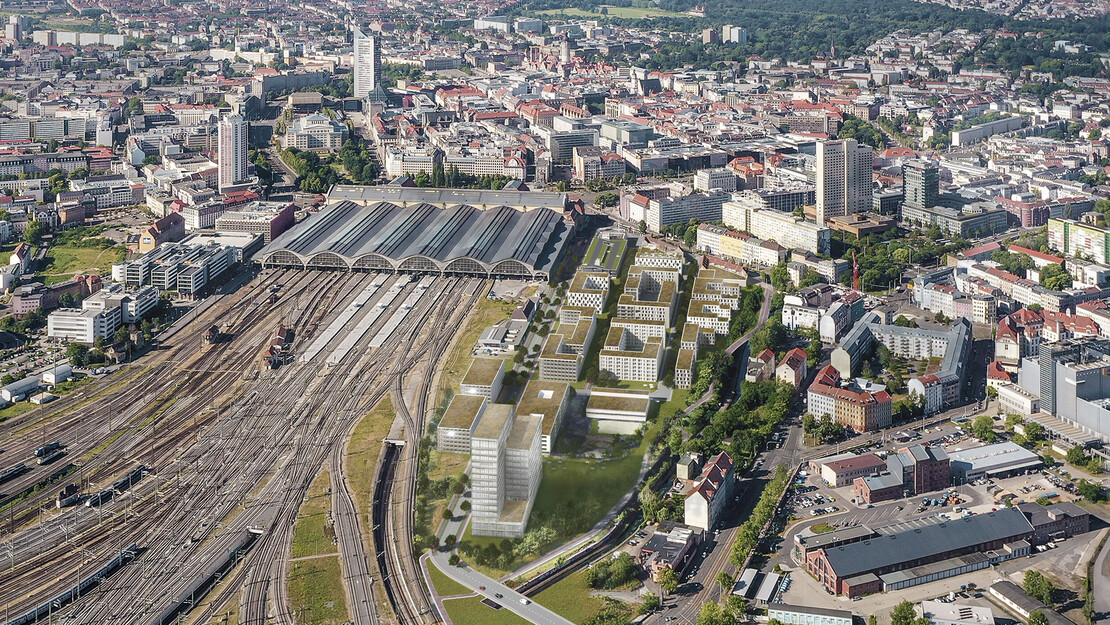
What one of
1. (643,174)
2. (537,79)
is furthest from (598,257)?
(537,79)

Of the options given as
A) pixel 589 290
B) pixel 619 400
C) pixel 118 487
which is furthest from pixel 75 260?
pixel 619 400

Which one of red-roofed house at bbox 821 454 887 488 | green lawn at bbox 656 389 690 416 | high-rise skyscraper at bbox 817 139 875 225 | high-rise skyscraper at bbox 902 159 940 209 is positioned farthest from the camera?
high-rise skyscraper at bbox 902 159 940 209

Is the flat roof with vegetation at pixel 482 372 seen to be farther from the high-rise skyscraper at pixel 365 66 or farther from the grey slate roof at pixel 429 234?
the high-rise skyscraper at pixel 365 66

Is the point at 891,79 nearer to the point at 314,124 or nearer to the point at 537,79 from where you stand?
the point at 537,79

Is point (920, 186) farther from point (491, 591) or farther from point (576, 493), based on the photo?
point (491, 591)

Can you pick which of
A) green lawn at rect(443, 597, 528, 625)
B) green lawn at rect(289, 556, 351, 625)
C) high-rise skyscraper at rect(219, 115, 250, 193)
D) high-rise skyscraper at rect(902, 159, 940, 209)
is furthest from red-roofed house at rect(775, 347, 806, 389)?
high-rise skyscraper at rect(219, 115, 250, 193)

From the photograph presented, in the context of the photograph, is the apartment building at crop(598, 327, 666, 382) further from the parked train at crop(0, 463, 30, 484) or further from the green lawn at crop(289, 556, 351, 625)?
the parked train at crop(0, 463, 30, 484)
